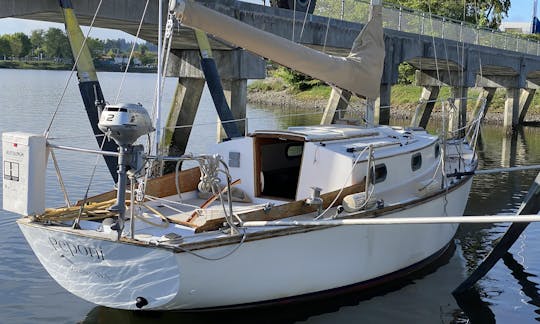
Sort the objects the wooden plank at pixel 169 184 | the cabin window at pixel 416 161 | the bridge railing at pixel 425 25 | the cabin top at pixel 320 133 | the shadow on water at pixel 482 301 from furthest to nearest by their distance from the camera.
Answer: the bridge railing at pixel 425 25
the cabin window at pixel 416 161
the cabin top at pixel 320 133
the wooden plank at pixel 169 184
the shadow on water at pixel 482 301

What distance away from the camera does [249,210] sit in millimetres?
10180

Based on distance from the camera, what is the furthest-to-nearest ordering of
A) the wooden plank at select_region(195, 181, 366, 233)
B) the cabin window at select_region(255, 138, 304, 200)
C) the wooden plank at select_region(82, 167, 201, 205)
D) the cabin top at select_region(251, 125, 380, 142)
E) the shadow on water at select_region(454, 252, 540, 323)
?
the cabin window at select_region(255, 138, 304, 200)
the cabin top at select_region(251, 125, 380, 142)
the wooden plank at select_region(82, 167, 201, 205)
the shadow on water at select_region(454, 252, 540, 323)
the wooden plank at select_region(195, 181, 366, 233)

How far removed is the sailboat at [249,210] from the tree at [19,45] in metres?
159

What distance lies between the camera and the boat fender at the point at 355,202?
11086 mm

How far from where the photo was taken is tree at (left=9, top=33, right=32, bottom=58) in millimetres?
159625

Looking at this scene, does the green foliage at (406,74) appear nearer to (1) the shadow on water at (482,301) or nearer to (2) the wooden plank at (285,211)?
(1) the shadow on water at (482,301)

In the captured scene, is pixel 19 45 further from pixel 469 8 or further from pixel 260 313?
pixel 260 313

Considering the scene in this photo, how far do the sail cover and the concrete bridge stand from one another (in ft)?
2.43

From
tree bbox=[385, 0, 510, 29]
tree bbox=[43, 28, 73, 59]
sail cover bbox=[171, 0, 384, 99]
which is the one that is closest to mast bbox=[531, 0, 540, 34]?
tree bbox=[385, 0, 510, 29]

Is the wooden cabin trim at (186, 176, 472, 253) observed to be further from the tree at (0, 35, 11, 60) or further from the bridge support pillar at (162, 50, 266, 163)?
the tree at (0, 35, 11, 60)

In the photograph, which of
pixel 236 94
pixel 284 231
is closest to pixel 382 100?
pixel 236 94

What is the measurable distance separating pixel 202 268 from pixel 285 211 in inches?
73.5

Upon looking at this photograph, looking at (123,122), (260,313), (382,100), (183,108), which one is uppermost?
(382,100)

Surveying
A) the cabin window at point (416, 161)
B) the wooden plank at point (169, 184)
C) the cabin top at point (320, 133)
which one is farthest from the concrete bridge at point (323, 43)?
the wooden plank at point (169, 184)
